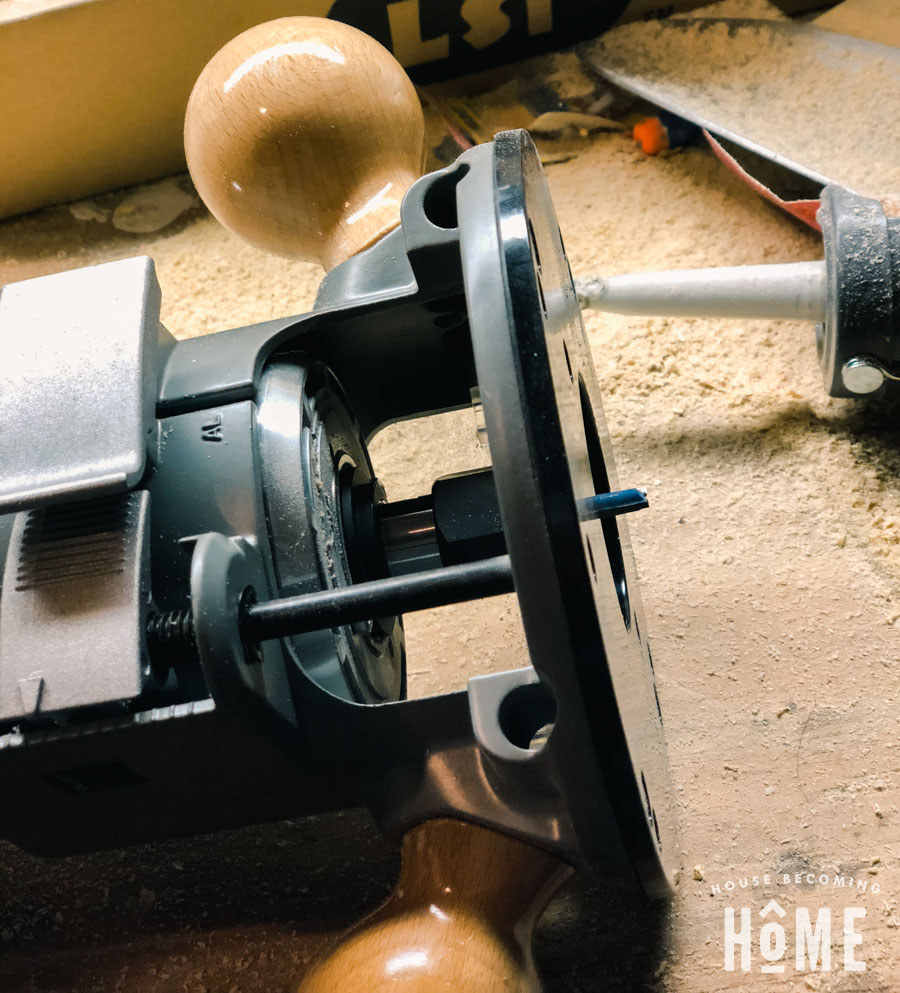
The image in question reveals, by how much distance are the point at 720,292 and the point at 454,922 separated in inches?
20.1

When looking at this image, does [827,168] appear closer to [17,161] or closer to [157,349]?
[157,349]

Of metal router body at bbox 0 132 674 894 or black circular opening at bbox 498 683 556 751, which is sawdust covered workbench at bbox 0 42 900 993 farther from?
black circular opening at bbox 498 683 556 751

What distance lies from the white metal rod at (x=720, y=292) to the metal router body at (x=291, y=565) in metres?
0.22

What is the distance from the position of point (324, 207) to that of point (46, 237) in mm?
555

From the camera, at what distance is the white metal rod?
0.71 meters

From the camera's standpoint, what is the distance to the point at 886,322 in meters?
0.66

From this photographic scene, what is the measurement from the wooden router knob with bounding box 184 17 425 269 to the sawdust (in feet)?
1.40

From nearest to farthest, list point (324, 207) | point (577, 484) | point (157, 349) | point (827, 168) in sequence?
1. point (577, 484)
2. point (157, 349)
3. point (324, 207)
4. point (827, 168)

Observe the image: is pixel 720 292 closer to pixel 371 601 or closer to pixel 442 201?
pixel 442 201

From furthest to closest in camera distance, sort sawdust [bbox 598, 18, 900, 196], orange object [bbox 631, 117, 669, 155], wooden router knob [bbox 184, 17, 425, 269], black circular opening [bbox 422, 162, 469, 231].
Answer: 1. orange object [bbox 631, 117, 669, 155]
2. sawdust [bbox 598, 18, 900, 196]
3. wooden router knob [bbox 184, 17, 425, 269]
4. black circular opening [bbox 422, 162, 469, 231]

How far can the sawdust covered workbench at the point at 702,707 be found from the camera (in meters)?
0.55

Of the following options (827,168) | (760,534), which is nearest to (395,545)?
(760,534)

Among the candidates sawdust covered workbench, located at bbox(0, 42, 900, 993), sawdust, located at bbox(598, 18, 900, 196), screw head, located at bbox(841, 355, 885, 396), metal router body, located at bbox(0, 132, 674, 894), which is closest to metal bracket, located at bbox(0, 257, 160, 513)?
metal router body, located at bbox(0, 132, 674, 894)

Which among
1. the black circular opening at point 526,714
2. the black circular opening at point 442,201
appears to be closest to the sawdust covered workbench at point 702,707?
the black circular opening at point 526,714
